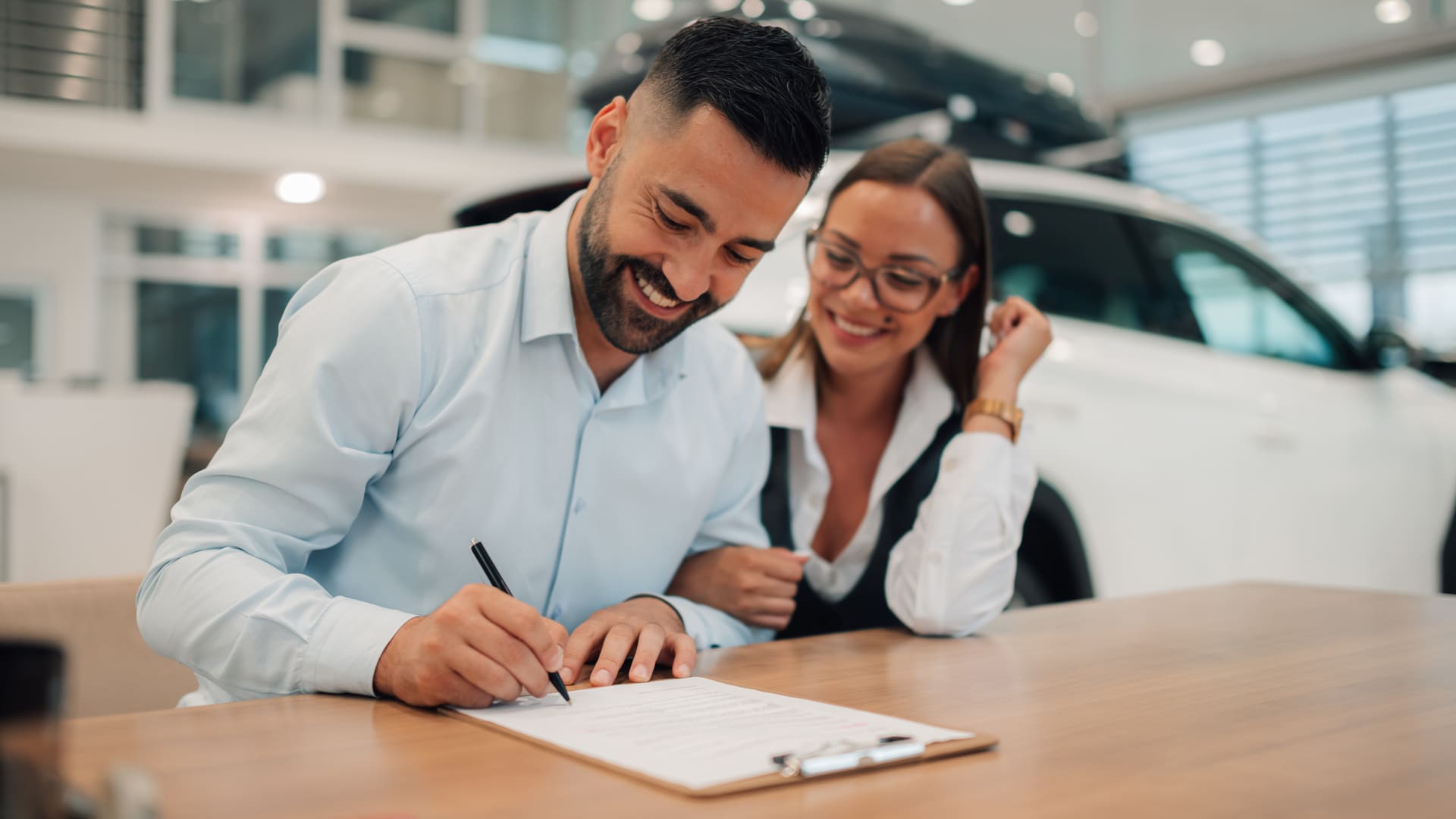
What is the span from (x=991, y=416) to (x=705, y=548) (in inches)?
21.2

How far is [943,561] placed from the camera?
169 cm

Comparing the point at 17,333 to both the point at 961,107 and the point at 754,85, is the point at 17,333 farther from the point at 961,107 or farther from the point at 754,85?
the point at 754,85

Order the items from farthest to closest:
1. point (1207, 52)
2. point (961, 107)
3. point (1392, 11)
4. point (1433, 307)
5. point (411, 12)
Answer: point (411, 12) < point (1207, 52) < point (1433, 307) < point (1392, 11) < point (961, 107)

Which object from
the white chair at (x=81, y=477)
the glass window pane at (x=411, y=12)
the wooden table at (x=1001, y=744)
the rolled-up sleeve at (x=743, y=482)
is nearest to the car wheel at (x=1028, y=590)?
the rolled-up sleeve at (x=743, y=482)

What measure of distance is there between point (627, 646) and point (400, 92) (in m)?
9.80

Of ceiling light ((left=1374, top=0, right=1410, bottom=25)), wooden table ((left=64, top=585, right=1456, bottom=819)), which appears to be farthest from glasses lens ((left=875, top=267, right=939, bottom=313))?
ceiling light ((left=1374, top=0, right=1410, bottom=25))

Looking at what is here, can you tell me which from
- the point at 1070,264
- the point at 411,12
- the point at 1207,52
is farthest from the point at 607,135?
the point at 411,12

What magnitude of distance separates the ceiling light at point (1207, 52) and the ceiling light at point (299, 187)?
6689 millimetres

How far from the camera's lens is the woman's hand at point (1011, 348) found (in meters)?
1.97

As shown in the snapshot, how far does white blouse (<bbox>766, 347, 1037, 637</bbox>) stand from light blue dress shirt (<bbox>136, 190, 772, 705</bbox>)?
0.27m

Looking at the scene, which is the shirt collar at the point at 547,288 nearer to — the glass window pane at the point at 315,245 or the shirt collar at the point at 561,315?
the shirt collar at the point at 561,315

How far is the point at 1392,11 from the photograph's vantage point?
6176 millimetres

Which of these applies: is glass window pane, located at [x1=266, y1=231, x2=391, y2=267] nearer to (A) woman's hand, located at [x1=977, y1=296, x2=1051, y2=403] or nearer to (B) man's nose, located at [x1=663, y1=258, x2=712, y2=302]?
(A) woman's hand, located at [x1=977, y1=296, x2=1051, y2=403]

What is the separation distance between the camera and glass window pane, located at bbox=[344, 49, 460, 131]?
9891 mm
